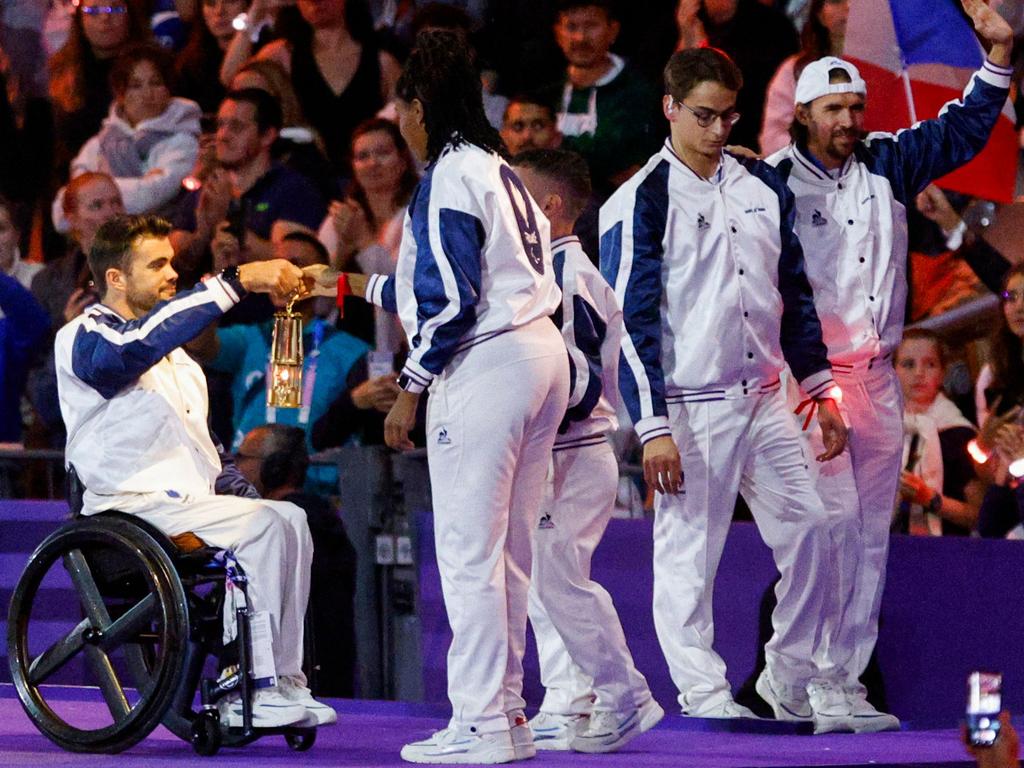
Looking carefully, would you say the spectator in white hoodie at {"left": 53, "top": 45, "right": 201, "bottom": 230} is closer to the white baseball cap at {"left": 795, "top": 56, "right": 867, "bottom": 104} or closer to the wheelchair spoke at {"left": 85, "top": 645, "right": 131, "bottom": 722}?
the white baseball cap at {"left": 795, "top": 56, "right": 867, "bottom": 104}

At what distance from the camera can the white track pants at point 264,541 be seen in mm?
4945

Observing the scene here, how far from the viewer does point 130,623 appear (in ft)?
16.3

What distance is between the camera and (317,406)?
8.26 metres

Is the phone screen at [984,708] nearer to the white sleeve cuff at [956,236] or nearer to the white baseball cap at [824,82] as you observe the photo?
the white baseball cap at [824,82]

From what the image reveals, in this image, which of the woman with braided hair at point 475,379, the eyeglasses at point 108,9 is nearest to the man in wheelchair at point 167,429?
the woman with braided hair at point 475,379

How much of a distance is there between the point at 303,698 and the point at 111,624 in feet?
1.92

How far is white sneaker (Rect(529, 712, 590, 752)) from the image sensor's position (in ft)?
17.3

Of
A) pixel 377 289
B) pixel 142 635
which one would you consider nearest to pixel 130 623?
pixel 142 635

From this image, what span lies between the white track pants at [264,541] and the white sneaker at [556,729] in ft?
2.63

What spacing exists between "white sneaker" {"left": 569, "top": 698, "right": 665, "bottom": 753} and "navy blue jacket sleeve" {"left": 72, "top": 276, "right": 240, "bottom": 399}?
1608 millimetres

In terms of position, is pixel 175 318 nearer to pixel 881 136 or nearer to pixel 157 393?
pixel 157 393

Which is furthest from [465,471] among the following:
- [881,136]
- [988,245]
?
[988,245]

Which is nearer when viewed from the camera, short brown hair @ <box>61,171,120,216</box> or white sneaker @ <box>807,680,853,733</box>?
white sneaker @ <box>807,680,853,733</box>

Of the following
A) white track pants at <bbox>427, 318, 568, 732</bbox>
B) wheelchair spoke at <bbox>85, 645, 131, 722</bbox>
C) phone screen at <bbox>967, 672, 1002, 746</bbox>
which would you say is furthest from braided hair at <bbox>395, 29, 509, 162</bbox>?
phone screen at <bbox>967, 672, 1002, 746</bbox>
